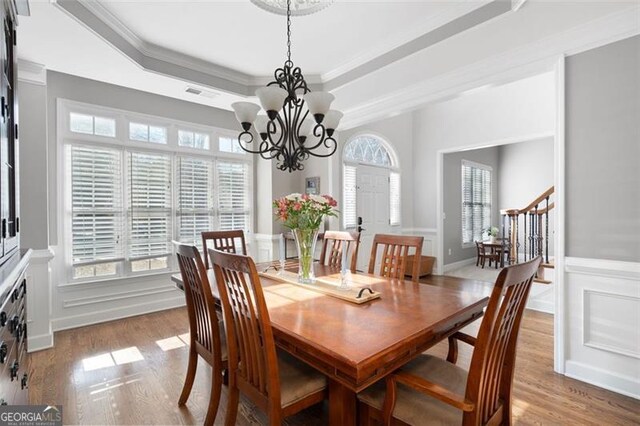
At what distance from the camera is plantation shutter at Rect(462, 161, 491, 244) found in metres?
7.21

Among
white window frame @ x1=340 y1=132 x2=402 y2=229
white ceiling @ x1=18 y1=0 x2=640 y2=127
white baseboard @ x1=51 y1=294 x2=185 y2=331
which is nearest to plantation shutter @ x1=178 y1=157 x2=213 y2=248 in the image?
white baseboard @ x1=51 y1=294 x2=185 y2=331

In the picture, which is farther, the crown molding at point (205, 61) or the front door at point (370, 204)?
the front door at point (370, 204)

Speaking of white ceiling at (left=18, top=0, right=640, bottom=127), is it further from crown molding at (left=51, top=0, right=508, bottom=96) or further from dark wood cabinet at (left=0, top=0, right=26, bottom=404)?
dark wood cabinet at (left=0, top=0, right=26, bottom=404)

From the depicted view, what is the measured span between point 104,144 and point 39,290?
66.7 inches

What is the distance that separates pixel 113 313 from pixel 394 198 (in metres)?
4.96

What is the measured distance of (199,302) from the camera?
195 centimetres

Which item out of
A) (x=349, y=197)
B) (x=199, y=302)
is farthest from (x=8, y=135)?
(x=349, y=197)

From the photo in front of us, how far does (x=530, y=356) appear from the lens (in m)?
2.83

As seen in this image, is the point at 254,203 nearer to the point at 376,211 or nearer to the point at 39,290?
the point at 376,211

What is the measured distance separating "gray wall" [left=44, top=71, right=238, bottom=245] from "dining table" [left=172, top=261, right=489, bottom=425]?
107 inches

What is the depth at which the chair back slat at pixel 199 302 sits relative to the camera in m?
1.76

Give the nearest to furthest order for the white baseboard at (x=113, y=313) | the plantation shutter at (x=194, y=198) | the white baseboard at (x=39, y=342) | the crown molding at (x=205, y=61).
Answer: the crown molding at (x=205, y=61) < the white baseboard at (x=39, y=342) < the white baseboard at (x=113, y=313) < the plantation shutter at (x=194, y=198)

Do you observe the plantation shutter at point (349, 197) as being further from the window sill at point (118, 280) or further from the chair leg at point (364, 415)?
the chair leg at point (364, 415)

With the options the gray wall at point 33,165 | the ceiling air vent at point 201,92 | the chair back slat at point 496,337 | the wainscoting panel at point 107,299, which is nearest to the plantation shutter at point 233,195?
A: the ceiling air vent at point 201,92
